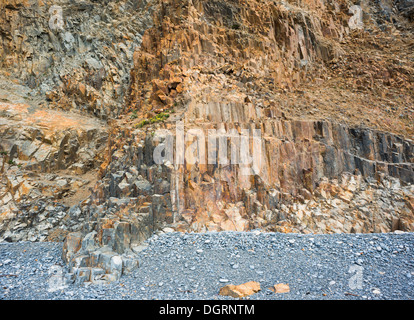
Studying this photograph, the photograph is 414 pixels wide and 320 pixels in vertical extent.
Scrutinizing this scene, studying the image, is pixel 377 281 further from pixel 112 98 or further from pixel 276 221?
pixel 112 98

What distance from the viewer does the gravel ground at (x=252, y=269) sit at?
564 centimetres

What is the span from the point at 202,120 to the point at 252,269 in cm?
679

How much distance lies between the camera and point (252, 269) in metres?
6.59

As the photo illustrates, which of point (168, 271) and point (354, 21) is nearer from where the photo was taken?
point (168, 271)

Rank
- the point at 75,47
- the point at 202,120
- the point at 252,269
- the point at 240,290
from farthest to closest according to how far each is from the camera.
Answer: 1. the point at 75,47
2. the point at 202,120
3. the point at 252,269
4. the point at 240,290

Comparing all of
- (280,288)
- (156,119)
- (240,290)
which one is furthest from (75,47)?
(280,288)

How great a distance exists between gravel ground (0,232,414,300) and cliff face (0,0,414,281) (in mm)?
911

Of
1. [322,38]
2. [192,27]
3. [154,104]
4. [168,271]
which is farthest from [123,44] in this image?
[168,271]

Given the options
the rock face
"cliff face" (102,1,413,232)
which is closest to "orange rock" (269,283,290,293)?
"cliff face" (102,1,413,232)

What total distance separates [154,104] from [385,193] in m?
11.3

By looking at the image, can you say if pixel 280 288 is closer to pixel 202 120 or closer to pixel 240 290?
pixel 240 290

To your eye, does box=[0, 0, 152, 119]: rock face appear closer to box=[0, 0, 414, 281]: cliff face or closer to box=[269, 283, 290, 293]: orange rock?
box=[0, 0, 414, 281]: cliff face

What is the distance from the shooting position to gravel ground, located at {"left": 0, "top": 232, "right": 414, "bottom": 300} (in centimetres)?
564

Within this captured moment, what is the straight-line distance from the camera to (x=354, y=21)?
21750 millimetres
